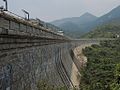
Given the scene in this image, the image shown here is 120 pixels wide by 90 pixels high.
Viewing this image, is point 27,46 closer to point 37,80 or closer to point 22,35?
point 22,35

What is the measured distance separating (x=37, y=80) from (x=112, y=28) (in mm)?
144301

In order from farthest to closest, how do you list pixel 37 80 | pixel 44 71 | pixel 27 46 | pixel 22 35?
pixel 44 71, pixel 37 80, pixel 27 46, pixel 22 35

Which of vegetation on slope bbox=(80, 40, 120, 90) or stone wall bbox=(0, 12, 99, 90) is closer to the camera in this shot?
stone wall bbox=(0, 12, 99, 90)

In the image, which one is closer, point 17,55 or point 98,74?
point 17,55

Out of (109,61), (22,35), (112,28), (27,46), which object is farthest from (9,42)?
(112,28)

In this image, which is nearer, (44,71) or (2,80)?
(2,80)

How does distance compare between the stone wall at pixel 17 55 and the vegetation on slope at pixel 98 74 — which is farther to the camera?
the vegetation on slope at pixel 98 74

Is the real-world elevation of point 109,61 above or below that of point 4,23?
below

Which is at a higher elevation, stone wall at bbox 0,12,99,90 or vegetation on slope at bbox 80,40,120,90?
stone wall at bbox 0,12,99,90

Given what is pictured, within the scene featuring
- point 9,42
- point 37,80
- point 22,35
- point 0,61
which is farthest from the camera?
point 37,80

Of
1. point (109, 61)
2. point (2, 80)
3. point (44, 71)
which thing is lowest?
point (109, 61)

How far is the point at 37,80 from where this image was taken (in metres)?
19.5

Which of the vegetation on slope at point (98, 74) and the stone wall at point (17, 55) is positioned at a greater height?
the stone wall at point (17, 55)

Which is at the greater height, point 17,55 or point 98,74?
point 17,55
